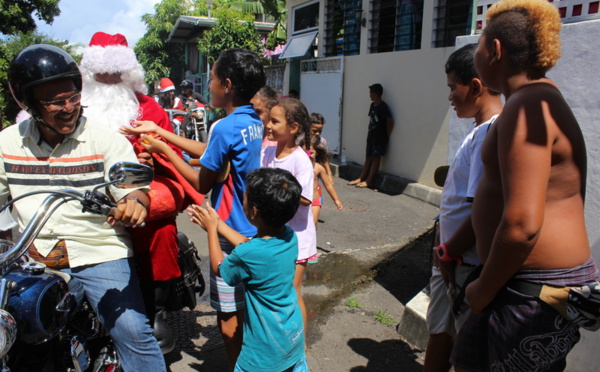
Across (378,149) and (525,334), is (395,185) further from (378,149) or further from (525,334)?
(525,334)

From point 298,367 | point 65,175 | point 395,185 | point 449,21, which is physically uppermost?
point 449,21

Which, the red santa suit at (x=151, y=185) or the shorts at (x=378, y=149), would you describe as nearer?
the red santa suit at (x=151, y=185)

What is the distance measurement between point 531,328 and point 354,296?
267 cm

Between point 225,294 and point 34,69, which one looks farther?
point 225,294

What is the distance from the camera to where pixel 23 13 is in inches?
536

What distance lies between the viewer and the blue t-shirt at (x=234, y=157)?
2.53 metres

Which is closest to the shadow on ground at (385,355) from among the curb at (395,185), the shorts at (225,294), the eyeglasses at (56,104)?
the shorts at (225,294)

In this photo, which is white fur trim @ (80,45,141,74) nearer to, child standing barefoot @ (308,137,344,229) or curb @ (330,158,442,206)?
child standing barefoot @ (308,137,344,229)

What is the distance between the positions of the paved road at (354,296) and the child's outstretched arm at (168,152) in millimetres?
1383

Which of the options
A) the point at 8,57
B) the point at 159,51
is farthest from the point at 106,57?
the point at 159,51

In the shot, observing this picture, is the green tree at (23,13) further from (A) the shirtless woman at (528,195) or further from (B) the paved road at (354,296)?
(A) the shirtless woman at (528,195)

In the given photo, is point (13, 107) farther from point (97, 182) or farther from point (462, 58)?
point (462, 58)

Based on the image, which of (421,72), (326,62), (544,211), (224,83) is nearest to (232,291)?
(224,83)

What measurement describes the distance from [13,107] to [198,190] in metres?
4.76
